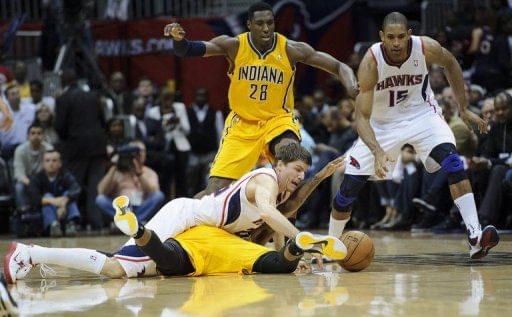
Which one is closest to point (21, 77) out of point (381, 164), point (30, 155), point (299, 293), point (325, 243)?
point (30, 155)

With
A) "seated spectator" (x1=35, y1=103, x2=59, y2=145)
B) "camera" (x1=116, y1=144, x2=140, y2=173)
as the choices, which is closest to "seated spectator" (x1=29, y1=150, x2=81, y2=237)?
"camera" (x1=116, y1=144, x2=140, y2=173)

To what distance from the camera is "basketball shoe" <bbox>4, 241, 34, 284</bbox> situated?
7.70m

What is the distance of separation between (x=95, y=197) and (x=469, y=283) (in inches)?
409

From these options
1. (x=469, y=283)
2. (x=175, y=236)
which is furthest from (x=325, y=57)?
(x=469, y=283)

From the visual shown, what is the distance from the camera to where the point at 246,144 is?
10.1m

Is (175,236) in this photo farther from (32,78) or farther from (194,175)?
(32,78)

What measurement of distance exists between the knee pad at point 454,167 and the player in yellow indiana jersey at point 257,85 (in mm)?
1188

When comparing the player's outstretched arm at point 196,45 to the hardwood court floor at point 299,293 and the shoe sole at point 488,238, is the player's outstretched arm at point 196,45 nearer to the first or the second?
the hardwood court floor at point 299,293

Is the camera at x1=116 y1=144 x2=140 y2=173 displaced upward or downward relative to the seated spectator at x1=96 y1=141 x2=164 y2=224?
upward

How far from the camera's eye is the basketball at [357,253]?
26.9 ft

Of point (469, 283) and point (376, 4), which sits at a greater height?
point (376, 4)

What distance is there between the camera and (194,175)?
706 inches

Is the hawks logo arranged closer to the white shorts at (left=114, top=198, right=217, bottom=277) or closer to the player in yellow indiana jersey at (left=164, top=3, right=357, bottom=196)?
the player in yellow indiana jersey at (left=164, top=3, right=357, bottom=196)

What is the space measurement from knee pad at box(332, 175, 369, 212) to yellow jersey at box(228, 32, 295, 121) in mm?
971
